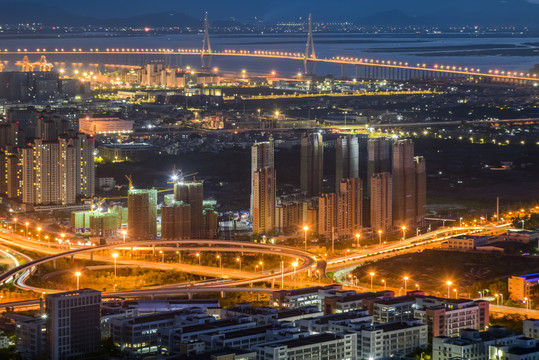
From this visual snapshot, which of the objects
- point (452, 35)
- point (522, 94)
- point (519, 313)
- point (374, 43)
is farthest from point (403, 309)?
point (452, 35)

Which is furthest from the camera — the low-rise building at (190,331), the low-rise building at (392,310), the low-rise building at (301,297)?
the low-rise building at (301,297)

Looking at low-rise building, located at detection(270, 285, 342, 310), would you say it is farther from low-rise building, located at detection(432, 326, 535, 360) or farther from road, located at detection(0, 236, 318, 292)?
low-rise building, located at detection(432, 326, 535, 360)

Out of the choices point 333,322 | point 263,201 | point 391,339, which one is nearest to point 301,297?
point 333,322

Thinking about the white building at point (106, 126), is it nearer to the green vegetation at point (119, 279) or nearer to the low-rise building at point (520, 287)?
the green vegetation at point (119, 279)

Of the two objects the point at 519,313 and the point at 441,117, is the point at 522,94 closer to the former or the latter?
the point at 441,117

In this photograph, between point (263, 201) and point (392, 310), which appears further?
point (263, 201)

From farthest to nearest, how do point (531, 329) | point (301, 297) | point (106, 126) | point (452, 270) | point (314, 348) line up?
point (106, 126) → point (452, 270) → point (301, 297) → point (531, 329) → point (314, 348)

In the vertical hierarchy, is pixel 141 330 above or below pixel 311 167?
below

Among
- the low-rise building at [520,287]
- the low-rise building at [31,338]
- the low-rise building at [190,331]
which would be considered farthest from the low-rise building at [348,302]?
the low-rise building at [31,338]

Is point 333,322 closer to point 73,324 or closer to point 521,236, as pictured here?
point 73,324

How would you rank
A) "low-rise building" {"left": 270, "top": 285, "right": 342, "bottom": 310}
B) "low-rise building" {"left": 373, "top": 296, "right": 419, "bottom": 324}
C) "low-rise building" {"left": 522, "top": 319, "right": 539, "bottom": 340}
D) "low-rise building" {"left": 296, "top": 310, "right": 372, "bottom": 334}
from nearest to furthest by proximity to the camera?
1. "low-rise building" {"left": 296, "top": 310, "right": 372, "bottom": 334}
2. "low-rise building" {"left": 522, "top": 319, "right": 539, "bottom": 340}
3. "low-rise building" {"left": 373, "top": 296, "right": 419, "bottom": 324}
4. "low-rise building" {"left": 270, "top": 285, "right": 342, "bottom": 310}

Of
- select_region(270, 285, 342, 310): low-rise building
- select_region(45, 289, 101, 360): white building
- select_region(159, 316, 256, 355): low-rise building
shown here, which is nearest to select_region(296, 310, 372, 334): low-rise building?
select_region(159, 316, 256, 355): low-rise building
